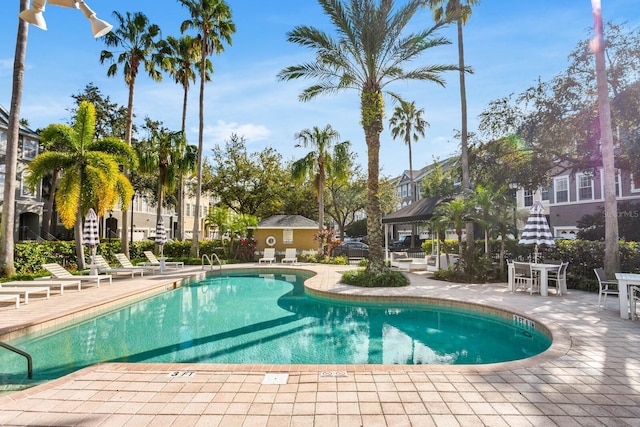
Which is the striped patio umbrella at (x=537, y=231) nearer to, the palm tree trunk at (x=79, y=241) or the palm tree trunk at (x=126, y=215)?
the palm tree trunk at (x=79, y=241)

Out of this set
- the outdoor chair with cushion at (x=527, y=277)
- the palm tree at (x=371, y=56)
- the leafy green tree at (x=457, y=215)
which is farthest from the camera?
the leafy green tree at (x=457, y=215)

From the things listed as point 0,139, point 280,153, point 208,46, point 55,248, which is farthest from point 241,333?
point 0,139

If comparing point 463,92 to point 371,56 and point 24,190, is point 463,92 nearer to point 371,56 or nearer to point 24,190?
point 371,56

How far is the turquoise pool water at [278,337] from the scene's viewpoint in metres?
6.34

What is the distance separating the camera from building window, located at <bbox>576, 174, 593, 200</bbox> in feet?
85.4

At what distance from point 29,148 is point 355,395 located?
31415 millimetres

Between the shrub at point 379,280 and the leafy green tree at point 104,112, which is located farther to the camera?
the leafy green tree at point 104,112

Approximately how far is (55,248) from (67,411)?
52.1 ft

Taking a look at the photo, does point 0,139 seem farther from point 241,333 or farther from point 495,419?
point 495,419

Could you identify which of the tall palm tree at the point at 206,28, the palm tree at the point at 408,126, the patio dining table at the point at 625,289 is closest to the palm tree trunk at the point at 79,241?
the tall palm tree at the point at 206,28

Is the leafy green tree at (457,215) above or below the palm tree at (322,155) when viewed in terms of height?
below

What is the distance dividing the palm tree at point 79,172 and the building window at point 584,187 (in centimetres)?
2969

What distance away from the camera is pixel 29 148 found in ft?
85.9

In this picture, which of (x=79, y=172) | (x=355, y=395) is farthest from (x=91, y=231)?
(x=355, y=395)
